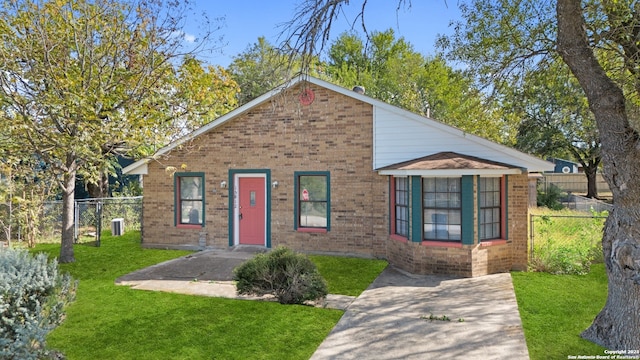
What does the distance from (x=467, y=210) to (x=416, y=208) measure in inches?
45.9

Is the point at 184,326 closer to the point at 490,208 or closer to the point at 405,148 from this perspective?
the point at 405,148

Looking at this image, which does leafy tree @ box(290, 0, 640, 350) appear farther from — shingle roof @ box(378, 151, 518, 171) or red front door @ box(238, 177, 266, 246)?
red front door @ box(238, 177, 266, 246)

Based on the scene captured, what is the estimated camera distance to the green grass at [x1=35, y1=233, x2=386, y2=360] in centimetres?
549

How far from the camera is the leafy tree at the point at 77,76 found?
995 cm

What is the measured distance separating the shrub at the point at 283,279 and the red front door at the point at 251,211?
5.13 m

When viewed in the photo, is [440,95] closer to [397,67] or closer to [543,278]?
[397,67]

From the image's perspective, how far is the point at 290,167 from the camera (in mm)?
12336

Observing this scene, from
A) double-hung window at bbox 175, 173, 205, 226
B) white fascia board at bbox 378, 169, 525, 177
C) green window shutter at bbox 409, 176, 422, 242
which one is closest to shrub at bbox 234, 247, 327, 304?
green window shutter at bbox 409, 176, 422, 242

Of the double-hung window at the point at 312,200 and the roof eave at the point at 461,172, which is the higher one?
the roof eave at the point at 461,172

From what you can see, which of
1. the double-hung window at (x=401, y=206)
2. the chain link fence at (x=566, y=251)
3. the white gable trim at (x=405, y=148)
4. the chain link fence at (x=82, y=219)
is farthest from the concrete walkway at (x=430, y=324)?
the chain link fence at (x=82, y=219)

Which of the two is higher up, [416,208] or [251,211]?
[416,208]

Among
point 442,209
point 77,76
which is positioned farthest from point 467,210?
point 77,76

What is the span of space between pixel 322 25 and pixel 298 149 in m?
6.36

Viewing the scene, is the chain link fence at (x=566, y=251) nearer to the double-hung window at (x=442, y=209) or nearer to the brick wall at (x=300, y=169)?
the brick wall at (x=300, y=169)
